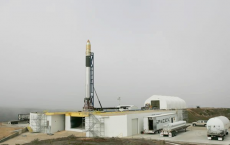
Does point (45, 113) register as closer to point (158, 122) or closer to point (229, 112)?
point (158, 122)

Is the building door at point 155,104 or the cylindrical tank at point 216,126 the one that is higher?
the building door at point 155,104

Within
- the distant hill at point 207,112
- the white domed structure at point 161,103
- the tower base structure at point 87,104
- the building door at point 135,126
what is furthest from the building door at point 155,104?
the building door at point 135,126

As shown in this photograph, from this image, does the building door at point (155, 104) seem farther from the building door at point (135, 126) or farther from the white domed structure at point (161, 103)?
the building door at point (135, 126)

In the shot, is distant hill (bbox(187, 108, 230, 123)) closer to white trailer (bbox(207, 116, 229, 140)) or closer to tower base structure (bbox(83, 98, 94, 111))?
tower base structure (bbox(83, 98, 94, 111))

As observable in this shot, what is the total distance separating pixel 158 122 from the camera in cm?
3644

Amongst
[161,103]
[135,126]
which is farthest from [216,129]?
[161,103]

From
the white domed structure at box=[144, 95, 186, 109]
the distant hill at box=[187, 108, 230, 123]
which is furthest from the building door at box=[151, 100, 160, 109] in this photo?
the distant hill at box=[187, 108, 230, 123]

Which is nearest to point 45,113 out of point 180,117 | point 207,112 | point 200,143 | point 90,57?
point 90,57

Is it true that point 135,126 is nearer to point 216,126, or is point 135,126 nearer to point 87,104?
point 216,126

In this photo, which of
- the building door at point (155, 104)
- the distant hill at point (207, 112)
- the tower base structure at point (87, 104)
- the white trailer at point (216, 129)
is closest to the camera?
the white trailer at point (216, 129)

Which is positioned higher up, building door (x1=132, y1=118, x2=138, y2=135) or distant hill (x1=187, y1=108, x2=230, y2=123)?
building door (x1=132, y1=118, x2=138, y2=135)

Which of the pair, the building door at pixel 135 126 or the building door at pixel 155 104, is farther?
the building door at pixel 155 104

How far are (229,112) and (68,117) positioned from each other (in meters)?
65.7

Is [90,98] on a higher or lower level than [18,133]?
higher
